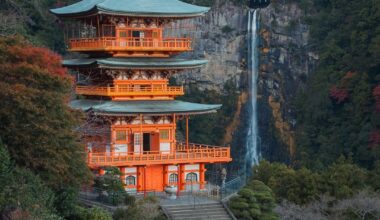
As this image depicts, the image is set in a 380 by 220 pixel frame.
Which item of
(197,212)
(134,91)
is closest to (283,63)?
(134,91)

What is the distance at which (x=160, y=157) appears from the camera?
112 ft

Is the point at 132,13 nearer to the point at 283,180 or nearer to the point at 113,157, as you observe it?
the point at 113,157

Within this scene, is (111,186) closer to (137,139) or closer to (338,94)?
(137,139)

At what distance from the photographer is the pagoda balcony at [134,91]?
3466cm

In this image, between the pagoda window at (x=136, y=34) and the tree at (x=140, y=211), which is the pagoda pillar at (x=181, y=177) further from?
the pagoda window at (x=136, y=34)

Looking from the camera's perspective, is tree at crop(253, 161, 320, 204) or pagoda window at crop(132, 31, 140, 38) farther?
pagoda window at crop(132, 31, 140, 38)

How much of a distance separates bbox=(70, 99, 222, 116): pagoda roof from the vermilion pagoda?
3 centimetres

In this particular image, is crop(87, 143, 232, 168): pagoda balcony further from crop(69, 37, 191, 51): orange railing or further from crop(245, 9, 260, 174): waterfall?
crop(245, 9, 260, 174): waterfall

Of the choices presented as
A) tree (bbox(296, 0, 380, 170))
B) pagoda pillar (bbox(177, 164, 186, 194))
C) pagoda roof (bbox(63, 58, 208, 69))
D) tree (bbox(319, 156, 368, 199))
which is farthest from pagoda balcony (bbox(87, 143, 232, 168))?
tree (bbox(296, 0, 380, 170))

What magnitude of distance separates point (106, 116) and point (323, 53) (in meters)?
36.6

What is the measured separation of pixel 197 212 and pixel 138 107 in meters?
4.71

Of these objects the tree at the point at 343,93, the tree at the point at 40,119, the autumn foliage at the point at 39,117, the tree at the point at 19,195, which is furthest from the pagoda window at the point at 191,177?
the tree at the point at 343,93

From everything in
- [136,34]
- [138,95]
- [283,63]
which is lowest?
[283,63]

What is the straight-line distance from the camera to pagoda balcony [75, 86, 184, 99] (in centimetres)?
3466
